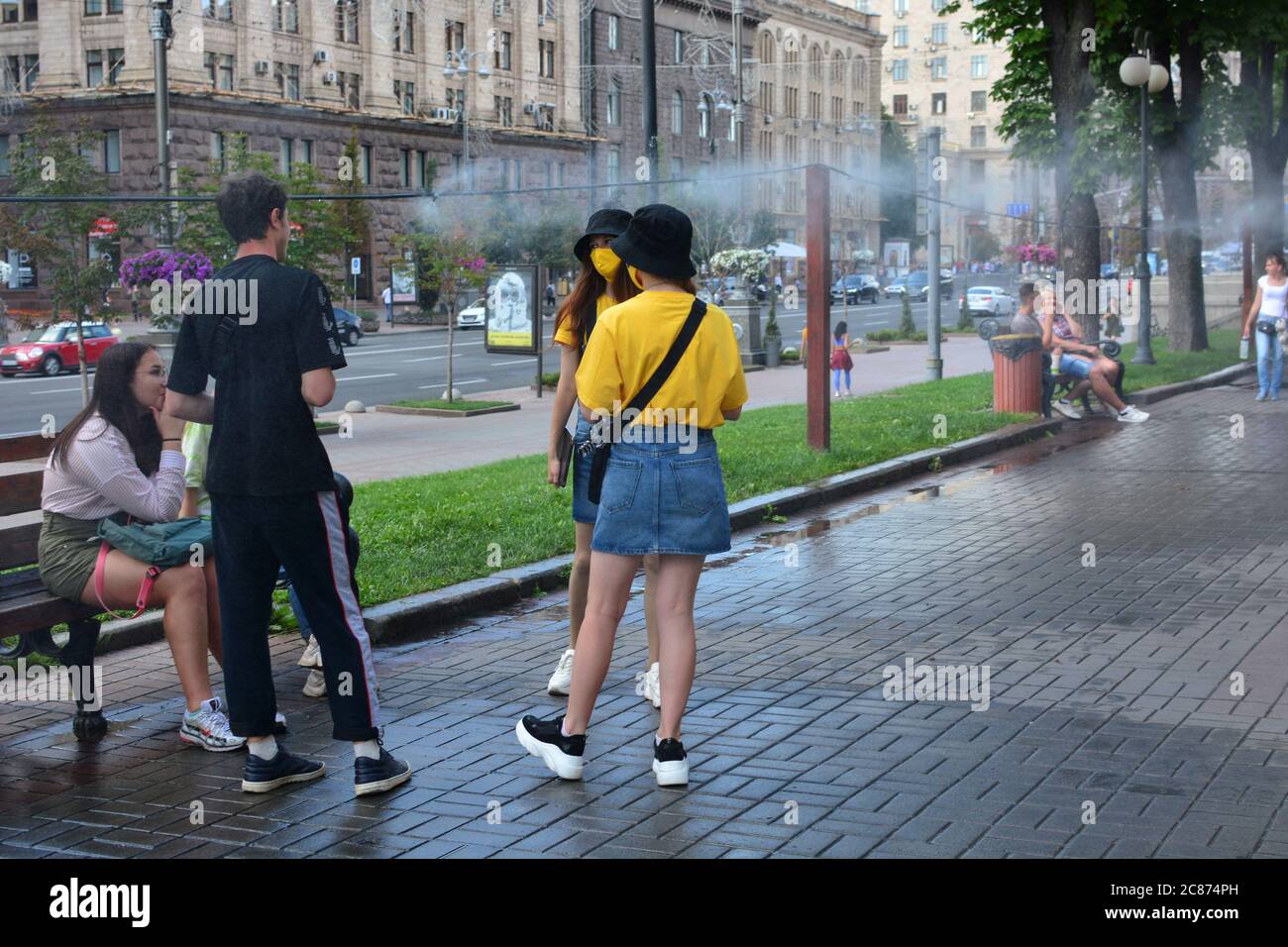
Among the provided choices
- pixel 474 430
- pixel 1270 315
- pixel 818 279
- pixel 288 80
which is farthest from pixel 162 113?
pixel 288 80

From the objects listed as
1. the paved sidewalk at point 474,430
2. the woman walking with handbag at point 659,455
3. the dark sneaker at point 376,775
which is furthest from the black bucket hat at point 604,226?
the paved sidewalk at point 474,430

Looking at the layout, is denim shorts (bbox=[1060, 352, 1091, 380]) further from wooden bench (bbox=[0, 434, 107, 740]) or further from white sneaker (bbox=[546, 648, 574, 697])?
wooden bench (bbox=[0, 434, 107, 740])

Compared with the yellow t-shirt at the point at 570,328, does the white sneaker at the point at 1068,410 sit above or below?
below

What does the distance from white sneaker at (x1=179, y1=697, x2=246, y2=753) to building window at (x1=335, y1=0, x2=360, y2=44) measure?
5527 cm

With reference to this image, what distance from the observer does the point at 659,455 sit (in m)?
5.31

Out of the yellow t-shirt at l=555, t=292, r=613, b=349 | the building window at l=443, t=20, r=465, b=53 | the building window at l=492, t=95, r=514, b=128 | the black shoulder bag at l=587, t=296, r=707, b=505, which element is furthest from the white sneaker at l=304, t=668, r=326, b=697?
the building window at l=492, t=95, r=514, b=128

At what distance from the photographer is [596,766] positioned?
5562 mm

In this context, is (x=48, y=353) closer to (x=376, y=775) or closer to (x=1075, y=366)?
(x=1075, y=366)

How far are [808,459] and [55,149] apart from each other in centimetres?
1079

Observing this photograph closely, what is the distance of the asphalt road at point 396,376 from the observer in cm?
2789

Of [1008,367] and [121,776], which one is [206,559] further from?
[1008,367]

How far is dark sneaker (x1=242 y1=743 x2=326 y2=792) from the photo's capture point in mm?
5309

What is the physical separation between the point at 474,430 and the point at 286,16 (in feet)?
126

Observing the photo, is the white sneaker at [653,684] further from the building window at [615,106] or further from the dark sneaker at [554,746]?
the building window at [615,106]
